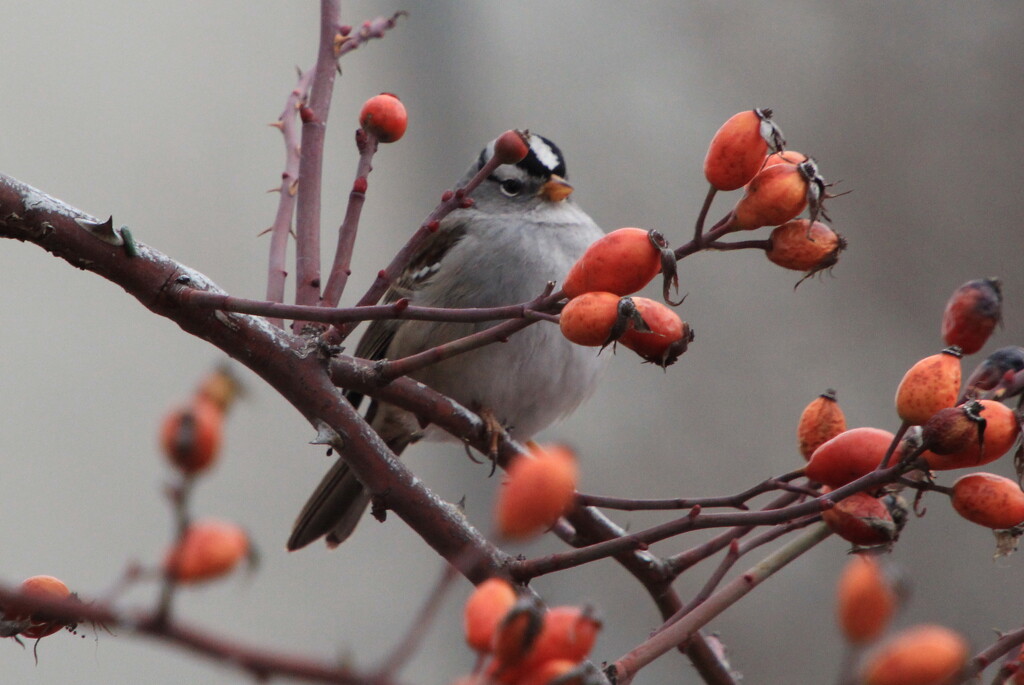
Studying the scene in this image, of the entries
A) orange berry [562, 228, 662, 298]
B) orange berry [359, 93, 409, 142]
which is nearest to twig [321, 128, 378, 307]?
orange berry [359, 93, 409, 142]

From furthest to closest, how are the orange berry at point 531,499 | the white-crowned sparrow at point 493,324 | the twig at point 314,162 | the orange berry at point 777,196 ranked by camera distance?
the white-crowned sparrow at point 493,324 < the twig at point 314,162 < the orange berry at point 777,196 < the orange berry at point 531,499

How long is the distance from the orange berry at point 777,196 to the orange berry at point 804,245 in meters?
0.03

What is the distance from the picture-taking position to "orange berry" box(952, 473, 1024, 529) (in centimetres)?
119

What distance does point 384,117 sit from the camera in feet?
Result: 5.18

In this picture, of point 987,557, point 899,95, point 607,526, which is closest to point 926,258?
point 899,95

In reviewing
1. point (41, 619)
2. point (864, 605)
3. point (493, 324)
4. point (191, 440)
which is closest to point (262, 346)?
point (41, 619)

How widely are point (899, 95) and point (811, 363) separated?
4.87 ft

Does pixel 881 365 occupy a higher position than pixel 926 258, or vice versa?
pixel 926 258

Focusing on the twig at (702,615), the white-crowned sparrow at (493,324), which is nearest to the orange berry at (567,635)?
the twig at (702,615)

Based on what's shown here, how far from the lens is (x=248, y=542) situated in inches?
26.0

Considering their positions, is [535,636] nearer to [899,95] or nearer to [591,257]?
[591,257]

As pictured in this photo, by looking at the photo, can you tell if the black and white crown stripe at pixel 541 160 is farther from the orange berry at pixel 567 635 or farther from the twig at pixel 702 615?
the orange berry at pixel 567 635

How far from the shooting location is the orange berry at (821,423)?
143 centimetres

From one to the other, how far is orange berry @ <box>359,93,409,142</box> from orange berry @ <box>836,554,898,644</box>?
1116 millimetres
